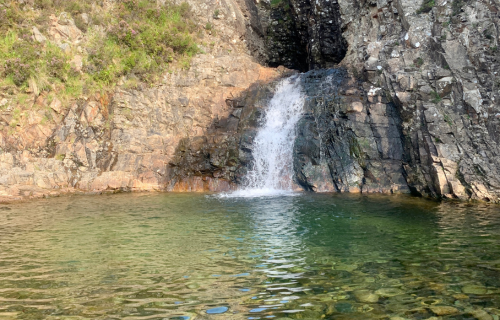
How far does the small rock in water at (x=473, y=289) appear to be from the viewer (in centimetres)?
560

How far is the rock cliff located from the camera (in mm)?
15758

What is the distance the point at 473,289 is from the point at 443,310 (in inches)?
39.3

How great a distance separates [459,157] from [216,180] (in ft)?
36.8

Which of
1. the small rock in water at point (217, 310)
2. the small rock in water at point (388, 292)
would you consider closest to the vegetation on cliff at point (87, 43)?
the small rock in water at point (217, 310)

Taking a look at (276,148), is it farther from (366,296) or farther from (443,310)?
(443,310)

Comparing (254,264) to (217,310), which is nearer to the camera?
(217,310)

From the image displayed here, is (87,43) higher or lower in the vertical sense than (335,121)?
higher

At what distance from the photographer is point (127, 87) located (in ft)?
72.2

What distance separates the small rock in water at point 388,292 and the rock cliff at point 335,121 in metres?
11.0

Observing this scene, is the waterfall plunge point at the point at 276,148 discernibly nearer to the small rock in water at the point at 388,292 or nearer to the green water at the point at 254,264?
the green water at the point at 254,264

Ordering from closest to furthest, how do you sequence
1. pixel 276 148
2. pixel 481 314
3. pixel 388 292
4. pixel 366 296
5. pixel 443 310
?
1. pixel 481 314
2. pixel 443 310
3. pixel 366 296
4. pixel 388 292
5. pixel 276 148

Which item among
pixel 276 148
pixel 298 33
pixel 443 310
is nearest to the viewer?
pixel 443 310

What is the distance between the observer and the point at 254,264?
23.6ft

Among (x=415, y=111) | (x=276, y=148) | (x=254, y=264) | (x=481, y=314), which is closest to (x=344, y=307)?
(x=481, y=314)
